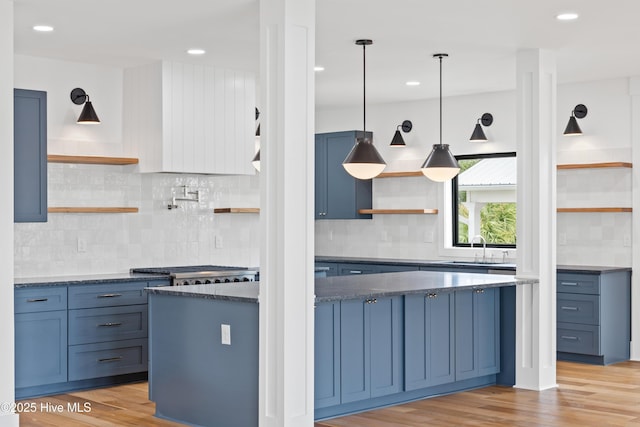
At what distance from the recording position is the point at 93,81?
748 centimetres

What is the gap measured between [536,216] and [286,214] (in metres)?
2.71

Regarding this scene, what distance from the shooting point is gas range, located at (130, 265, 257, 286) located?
716 centimetres

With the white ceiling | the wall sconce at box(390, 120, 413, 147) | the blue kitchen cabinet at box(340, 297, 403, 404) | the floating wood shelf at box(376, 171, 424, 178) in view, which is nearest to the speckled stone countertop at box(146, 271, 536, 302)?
the blue kitchen cabinet at box(340, 297, 403, 404)

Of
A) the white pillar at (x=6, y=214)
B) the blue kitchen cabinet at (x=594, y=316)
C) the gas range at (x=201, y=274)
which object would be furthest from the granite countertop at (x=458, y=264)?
the white pillar at (x=6, y=214)

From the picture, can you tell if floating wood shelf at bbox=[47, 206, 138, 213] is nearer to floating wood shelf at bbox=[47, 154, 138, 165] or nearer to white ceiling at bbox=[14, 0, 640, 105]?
floating wood shelf at bbox=[47, 154, 138, 165]

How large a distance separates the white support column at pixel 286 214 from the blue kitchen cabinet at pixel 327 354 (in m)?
0.49

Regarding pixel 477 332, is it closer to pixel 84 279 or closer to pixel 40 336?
pixel 84 279

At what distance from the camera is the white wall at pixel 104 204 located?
23.5 feet

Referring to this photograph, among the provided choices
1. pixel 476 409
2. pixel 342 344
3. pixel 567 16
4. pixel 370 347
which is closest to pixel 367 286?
pixel 370 347

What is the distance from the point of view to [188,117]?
295 inches

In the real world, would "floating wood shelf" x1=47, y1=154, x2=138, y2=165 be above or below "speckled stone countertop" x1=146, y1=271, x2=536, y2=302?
above

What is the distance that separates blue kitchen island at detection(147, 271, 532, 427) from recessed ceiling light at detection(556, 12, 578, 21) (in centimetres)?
196

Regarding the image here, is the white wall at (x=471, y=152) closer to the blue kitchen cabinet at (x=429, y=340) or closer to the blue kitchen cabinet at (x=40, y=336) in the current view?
the blue kitchen cabinet at (x=429, y=340)

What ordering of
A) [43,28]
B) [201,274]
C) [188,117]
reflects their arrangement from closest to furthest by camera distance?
[43,28] < [201,274] < [188,117]
